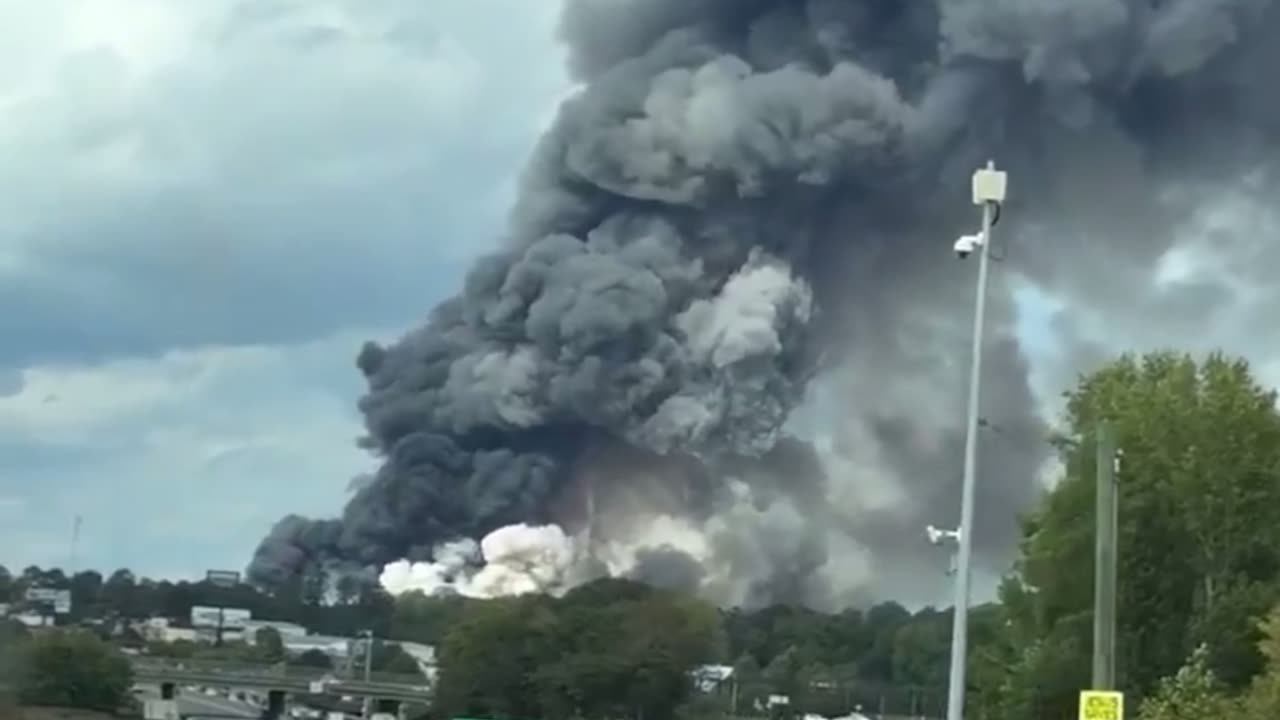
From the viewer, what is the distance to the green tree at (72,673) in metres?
73.9

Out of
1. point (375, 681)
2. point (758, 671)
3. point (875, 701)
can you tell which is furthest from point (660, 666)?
point (375, 681)

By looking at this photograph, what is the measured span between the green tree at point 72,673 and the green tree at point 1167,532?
3579 centimetres

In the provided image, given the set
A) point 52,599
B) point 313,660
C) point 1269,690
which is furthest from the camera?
point 313,660

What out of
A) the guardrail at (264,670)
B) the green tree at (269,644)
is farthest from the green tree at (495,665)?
the green tree at (269,644)

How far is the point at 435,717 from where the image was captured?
106125 millimetres

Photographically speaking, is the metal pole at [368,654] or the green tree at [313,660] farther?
the green tree at [313,660]

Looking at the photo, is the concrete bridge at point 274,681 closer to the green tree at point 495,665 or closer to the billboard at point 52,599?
the billboard at point 52,599

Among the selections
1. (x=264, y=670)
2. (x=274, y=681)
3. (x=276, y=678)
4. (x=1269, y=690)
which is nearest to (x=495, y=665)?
(x=274, y=681)

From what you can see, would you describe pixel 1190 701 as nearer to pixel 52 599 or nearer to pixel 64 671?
pixel 64 671

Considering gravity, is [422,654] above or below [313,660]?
above

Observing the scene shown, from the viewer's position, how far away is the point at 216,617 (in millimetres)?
159875

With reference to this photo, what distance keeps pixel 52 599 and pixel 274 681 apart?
19.2 m

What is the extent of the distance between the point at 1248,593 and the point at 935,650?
188 ft

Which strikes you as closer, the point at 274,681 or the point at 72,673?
the point at 72,673
